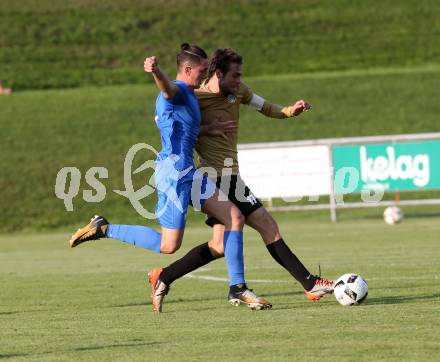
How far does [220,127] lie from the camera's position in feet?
31.0

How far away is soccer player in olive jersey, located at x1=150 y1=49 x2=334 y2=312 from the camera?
30.8ft

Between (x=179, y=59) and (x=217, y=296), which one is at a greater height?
(x=179, y=59)

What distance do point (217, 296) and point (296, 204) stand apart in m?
14.5

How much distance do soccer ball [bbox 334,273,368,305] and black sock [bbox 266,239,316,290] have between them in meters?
0.40

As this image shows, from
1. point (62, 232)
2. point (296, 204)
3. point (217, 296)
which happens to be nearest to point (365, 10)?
point (296, 204)

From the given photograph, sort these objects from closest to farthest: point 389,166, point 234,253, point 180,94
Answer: point 180,94, point 234,253, point 389,166

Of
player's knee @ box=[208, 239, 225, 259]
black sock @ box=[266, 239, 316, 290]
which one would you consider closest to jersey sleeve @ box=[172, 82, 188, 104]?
player's knee @ box=[208, 239, 225, 259]

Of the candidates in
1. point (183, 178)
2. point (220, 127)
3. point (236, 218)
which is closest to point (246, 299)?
point (236, 218)

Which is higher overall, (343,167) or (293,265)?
(343,167)

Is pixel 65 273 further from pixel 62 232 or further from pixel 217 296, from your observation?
pixel 62 232

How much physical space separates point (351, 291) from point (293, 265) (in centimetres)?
70

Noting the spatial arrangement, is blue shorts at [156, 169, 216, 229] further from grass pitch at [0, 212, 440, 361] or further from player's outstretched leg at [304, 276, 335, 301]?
player's outstretched leg at [304, 276, 335, 301]

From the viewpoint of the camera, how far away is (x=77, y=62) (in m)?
36.6

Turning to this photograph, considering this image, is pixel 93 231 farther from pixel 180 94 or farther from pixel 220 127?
pixel 180 94
